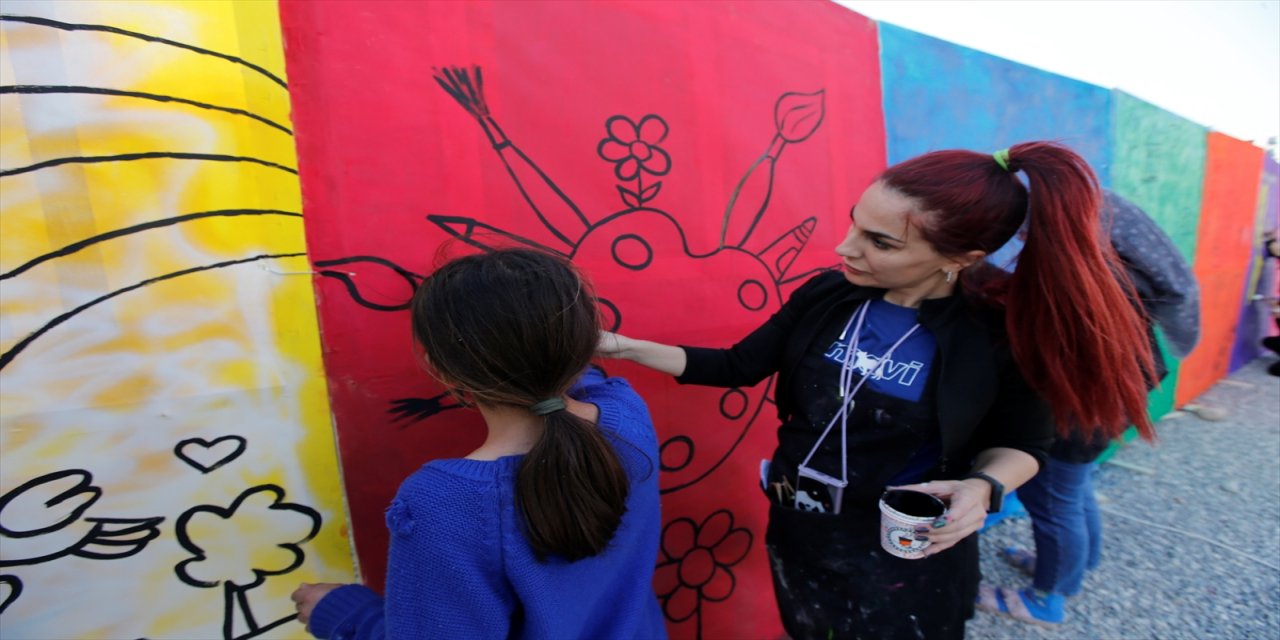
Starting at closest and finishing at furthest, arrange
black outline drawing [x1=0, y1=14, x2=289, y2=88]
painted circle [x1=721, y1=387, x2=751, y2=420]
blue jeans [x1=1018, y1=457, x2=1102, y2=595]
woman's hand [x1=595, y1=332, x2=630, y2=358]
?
black outline drawing [x1=0, y1=14, x2=289, y2=88] < woman's hand [x1=595, y1=332, x2=630, y2=358] < painted circle [x1=721, y1=387, x2=751, y2=420] < blue jeans [x1=1018, y1=457, x2=1102, y2=595]

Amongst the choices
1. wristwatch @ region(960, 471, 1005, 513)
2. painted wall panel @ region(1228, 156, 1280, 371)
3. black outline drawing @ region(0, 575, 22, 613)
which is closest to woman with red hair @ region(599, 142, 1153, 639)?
wristwatch @ region(960, 471, 1005, 513)

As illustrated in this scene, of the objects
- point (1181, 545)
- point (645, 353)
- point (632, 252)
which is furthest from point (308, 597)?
point (1181, 545)

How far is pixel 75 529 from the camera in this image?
0.98 meters

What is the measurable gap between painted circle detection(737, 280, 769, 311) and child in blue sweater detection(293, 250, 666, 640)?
1002 millimetres

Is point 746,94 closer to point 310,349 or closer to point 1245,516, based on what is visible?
point 310,349

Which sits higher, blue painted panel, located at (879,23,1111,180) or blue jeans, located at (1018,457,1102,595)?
blue painted panel, located at (879,23,1111,180)

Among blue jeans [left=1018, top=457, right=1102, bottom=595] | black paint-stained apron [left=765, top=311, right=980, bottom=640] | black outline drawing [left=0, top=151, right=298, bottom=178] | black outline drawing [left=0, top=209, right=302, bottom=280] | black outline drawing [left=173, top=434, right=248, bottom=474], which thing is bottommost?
blue jeans [left=1018, top=457, right=1102, bottom=595]

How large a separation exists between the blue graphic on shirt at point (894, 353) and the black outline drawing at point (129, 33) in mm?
1248

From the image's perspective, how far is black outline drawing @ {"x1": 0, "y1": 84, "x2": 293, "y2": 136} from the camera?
0.89m

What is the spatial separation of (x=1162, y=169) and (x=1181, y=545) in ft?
8.04

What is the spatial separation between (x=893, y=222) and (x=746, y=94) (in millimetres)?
842

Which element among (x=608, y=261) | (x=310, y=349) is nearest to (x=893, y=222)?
(x=608, y=261)

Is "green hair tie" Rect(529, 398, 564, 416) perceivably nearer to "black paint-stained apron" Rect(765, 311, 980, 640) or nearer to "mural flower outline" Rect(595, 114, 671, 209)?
"black paint-stained apron" Rect(765, 311, 980, 640)

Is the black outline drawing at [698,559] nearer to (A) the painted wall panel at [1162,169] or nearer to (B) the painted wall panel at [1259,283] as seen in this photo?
(A) the painted wall panel at [1162,169]
